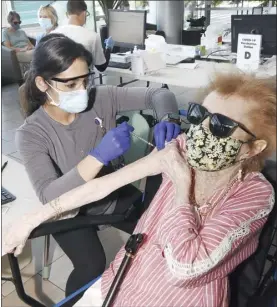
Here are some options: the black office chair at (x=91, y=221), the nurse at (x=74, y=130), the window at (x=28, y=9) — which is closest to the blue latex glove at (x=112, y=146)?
the nurse at (x=74, y=130)

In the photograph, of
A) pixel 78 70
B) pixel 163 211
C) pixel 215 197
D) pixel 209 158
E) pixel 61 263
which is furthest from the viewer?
pixel 61 263

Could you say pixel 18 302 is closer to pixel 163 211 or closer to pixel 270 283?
pixel 163 211

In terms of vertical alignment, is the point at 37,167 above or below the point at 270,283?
above

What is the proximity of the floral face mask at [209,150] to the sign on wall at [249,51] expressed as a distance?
0.15 meters

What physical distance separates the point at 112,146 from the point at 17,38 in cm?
62

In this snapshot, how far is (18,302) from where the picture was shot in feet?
4.34

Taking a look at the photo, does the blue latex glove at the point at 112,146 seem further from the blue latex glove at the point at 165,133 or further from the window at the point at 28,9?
the window at the point at 28,9

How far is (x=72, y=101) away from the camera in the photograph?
3.22 ft

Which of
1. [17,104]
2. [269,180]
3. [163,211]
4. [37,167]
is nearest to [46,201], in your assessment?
[37,167]

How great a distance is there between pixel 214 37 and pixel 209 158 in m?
0.44

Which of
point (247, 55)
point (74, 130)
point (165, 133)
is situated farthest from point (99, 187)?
point (247, 55)

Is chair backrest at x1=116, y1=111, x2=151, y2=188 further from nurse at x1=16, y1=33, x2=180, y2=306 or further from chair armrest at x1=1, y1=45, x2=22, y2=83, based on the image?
chair armrest at x1=1, y1=45, x2=22, y2=83

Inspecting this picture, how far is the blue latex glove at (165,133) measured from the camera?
782 mm

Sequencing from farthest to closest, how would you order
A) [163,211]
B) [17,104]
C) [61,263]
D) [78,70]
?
[61,263]
[17,104]
[78,70]
[163,211]
